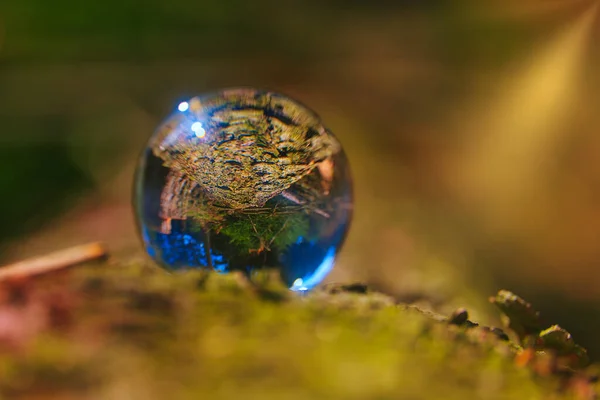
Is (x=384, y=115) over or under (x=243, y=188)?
over

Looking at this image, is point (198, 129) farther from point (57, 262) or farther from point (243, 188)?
point (57, 262)

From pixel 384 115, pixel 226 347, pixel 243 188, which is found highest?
pixel 384 115

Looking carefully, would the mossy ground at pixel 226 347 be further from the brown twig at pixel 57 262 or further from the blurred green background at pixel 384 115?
the blurred green background at pixel 384 115

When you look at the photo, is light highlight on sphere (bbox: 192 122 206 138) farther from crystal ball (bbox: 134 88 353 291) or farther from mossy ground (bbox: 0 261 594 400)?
mossy ground (bbox: 0 261 594 400)

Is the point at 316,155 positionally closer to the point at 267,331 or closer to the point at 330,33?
the point at 267,331

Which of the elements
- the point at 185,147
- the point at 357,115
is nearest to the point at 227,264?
the point at 185,147

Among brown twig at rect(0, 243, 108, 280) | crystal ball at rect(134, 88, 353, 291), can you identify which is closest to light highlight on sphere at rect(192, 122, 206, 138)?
crystal ball at rect(134, 88, 353, 291)

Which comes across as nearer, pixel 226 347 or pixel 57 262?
pixel 226 347

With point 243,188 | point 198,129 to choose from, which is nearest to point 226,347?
point 243,188
